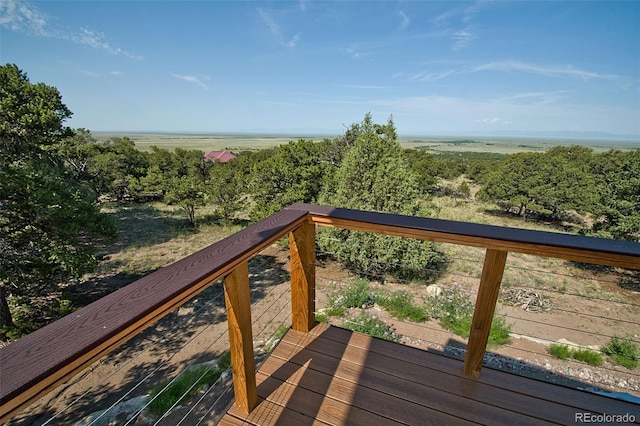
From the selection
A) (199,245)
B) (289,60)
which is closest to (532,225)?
(199,245)

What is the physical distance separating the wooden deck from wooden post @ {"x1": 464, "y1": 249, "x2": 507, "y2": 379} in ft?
0.36

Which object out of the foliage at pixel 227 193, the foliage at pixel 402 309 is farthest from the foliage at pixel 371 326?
the foliage at pixel 227 193

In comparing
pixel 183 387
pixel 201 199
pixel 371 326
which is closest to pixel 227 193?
pixel 201 199

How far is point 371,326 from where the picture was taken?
3.84 m

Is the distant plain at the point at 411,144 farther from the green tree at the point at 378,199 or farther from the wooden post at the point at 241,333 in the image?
the wooden post at the point at 241,333

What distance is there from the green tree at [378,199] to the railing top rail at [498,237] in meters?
4.94

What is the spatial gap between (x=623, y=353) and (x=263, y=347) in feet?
18.3

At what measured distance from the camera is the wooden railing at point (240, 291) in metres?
0.54

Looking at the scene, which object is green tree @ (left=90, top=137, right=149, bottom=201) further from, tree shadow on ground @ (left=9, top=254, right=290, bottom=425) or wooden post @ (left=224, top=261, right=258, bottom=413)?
wooden post @ (left=224, top=261, right=258, bottom=413)

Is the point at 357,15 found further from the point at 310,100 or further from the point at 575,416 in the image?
the point at 310,100

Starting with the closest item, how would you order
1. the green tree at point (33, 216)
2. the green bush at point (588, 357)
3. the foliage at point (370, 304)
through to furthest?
1. the green bush at point (588, 357)
2. the green tree at point (33, 216)
3. the foliage at point (370, 304)

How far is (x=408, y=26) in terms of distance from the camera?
41.5 ft

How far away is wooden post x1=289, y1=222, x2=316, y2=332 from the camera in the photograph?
5.58 ft

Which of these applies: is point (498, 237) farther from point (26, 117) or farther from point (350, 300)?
point (26, 117)
